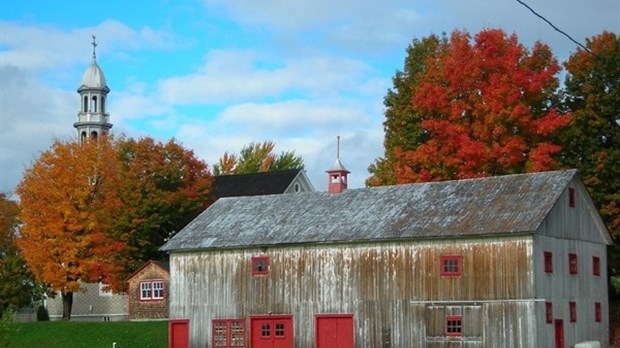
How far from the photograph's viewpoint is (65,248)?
6250 centimetres

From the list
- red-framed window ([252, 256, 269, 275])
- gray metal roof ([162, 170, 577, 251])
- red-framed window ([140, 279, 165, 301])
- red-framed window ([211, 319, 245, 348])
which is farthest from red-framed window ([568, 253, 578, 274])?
red-framed window ([140, 279, 165, 301])

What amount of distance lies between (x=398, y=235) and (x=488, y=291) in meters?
4.46

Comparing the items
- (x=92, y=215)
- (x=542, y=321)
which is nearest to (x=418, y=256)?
(x=542, y=321)

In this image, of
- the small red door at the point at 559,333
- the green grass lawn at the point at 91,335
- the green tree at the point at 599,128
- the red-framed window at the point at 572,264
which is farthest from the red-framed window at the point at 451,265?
the green grass lawn at the point at 91,335

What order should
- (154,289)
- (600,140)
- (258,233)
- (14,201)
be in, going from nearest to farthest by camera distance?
(258,233) → (600,140) → (154,289) → (14,201)

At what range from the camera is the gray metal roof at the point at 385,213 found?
42562 mm

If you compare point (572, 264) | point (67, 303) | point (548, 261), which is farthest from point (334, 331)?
point (67, 303)

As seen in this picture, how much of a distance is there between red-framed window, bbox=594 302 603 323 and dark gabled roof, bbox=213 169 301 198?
3206 centimetres

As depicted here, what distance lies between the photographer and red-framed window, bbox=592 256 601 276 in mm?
47188

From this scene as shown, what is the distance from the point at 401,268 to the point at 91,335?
1692cm

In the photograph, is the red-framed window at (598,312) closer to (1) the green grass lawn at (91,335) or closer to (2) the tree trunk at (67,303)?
(1) the green grass lawn at (91,335)

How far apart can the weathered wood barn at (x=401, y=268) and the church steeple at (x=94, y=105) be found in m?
32.6

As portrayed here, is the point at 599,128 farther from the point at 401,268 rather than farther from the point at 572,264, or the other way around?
the point at 401,268

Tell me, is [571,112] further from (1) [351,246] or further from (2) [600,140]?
(1) [351,246]
